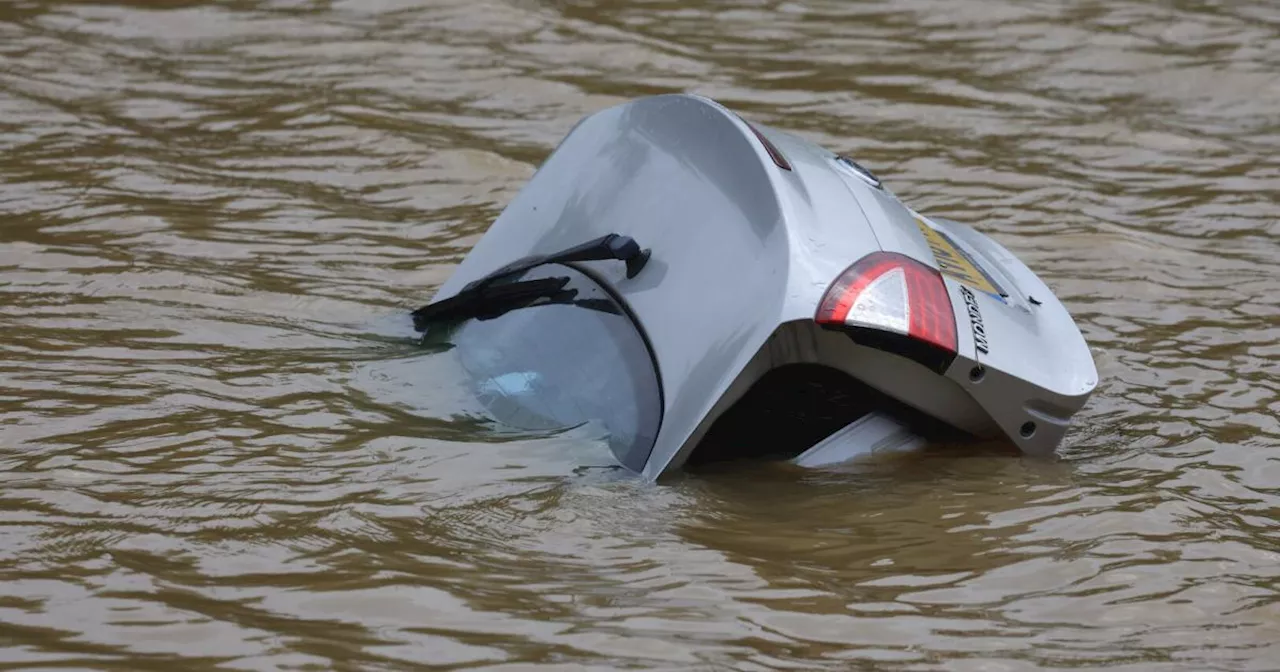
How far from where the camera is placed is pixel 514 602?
10.8 ft

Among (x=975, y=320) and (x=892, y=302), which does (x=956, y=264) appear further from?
→ (x=892, y=302)

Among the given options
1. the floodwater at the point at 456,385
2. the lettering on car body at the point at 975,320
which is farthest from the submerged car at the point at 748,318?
the floodwater at the point at 456,385

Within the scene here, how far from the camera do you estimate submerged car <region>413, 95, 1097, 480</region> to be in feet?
12.3

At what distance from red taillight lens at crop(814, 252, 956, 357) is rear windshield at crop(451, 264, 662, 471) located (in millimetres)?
472

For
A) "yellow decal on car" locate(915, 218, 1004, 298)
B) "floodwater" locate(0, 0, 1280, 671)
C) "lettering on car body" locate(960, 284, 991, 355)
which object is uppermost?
"yellow decal on car" locate(915, 218, 1004, 298)

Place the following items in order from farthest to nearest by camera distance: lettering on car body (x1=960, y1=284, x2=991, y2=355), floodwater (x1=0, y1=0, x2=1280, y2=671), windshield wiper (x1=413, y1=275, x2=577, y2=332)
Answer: windshield wiper (x1=413, y1=275, x2=577, y2=332) → lettering on car body (x1=960, y1=284, x2=991, y2=355) → floodwater (x1=0, y1=0, x2=1280, y2=671)

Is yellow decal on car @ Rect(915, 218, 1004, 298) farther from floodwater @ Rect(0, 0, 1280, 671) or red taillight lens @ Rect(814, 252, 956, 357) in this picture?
floodwater @ Rect(0, 0, 1280, 671)

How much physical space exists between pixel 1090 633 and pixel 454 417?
1.73m

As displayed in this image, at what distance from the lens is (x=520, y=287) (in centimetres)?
458

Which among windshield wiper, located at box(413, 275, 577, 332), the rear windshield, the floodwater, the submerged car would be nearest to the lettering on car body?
the submerged car

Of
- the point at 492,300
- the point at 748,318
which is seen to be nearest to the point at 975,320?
the point at 748,318

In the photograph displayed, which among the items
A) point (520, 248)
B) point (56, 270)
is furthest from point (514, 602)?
point (56, 270)

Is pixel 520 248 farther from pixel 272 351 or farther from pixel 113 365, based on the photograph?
pixel 113 365

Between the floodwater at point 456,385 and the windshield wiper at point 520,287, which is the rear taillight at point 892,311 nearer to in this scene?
the floodwater at point 456,385
